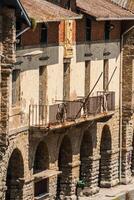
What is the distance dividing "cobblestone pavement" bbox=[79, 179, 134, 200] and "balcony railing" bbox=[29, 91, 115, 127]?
5.24 metres

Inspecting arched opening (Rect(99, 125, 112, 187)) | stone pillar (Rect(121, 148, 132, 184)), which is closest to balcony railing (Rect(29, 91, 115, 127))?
arched opening (Rect(99, 125, 112, 187))

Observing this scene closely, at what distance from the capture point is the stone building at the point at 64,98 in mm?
53844

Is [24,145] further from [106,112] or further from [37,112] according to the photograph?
[106,112]

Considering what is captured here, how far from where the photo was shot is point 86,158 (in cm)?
6550

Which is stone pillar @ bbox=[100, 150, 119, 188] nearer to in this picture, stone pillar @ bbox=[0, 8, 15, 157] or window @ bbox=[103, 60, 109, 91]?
window @ bbox=[103, 60, 109, 91]

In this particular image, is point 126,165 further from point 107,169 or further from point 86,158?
point 86,158

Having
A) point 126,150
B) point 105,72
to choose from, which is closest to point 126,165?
point 126,150

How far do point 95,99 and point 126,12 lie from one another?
8116 millimetres

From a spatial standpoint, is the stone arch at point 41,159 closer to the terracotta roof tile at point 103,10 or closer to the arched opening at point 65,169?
the arched opening at point 65,169

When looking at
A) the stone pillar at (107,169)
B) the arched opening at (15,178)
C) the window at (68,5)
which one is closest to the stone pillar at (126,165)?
the stone pillar at (107,169)

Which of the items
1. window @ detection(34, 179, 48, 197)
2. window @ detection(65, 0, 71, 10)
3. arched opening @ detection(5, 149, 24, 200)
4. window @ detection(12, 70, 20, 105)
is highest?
window @ detection(65, 0, 71, 10)

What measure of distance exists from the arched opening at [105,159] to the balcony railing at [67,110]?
316cm

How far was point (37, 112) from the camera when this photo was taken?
57.2 meters

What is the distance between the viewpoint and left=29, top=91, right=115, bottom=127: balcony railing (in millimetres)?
57125
